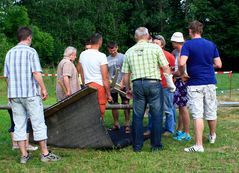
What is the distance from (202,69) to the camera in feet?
21.9

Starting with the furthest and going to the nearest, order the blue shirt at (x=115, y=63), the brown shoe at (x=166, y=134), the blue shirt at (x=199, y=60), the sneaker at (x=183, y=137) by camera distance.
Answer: the blue shirt at (x=115, y=63) < the brown shoe at (x=166, y=134) < the sneaker at (x=183, y=137) < the blue shirt at (x=199, y=60)

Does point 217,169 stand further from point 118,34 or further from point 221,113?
point 118,34

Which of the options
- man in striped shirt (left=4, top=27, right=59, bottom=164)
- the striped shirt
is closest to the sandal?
man in striped shirt (left=4, top=27, right=59, bottom=164)

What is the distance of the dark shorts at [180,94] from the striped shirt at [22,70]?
8.68ft

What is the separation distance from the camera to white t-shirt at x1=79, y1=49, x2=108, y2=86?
6891 mm

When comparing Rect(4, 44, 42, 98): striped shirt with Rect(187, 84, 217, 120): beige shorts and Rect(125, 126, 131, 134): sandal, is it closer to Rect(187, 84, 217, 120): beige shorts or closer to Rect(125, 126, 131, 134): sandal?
Rect(187, 84, 217, 120): beige shorts

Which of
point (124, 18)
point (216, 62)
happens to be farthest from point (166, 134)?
point (124, 18)

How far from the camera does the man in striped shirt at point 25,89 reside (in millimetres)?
5926

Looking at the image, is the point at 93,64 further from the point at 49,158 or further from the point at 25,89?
the point at 49,158

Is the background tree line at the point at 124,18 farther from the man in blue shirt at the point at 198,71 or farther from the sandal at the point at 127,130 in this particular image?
the man in blue shirt at the point at 198,71

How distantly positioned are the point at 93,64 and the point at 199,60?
155 centimetres

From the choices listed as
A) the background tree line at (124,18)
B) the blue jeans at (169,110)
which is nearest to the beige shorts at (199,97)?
the blue jeans at (169,110)

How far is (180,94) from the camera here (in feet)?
25.4

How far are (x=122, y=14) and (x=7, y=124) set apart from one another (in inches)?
1631
